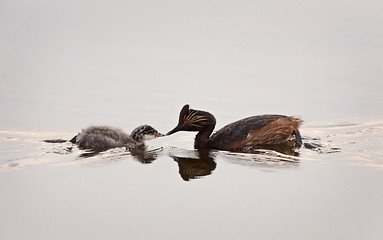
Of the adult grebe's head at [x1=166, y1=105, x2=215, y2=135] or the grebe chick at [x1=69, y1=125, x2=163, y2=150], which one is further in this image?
the adult grebe's head at [x1=166, y1=105, x2=215, y2=135]

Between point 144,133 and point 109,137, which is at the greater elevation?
point 144,133

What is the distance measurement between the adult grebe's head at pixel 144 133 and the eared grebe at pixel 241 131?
308 millimetres

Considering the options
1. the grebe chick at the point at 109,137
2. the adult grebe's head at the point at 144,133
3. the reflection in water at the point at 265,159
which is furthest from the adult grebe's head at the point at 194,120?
the reflection in water at the point at 265,159

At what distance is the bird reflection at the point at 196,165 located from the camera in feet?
29.0

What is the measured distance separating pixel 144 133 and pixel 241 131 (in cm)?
166

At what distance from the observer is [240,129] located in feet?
34.4

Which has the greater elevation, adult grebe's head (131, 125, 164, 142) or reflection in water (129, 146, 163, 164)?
adult grebe's head (131, 125, 164, 142)

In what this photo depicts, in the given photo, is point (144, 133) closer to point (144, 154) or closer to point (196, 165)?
point (144, 154)

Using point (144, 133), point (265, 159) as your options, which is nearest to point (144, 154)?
point (144, 133)

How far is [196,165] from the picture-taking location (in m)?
9.39

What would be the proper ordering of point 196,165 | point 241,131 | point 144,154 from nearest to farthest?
point 196,165, point 144,154, point 241,131

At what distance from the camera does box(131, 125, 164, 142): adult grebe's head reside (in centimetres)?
1077

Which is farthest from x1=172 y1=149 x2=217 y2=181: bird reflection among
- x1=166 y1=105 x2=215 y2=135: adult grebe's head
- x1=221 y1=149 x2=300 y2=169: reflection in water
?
x1=166 y1=105 x2=215 y2=135: adult grebe's head

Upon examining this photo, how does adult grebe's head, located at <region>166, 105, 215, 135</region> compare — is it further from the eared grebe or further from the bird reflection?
the bird reflection
